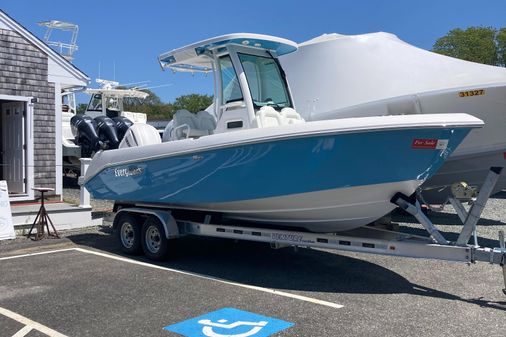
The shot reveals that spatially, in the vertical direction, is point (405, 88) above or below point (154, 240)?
above

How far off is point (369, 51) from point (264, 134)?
6.26m

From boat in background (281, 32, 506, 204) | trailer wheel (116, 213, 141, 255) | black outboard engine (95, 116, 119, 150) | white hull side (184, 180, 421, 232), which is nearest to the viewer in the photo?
white hull side (184, 180, 421, 232)

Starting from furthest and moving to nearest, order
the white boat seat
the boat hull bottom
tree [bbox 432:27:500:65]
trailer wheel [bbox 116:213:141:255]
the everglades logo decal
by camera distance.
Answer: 1. tree [bbox 432:27:500:65]
2. the boat hull bottom
3. trailer wheel [bbox 116:213:141:255]
4. the everglades logo decal
5. the white boat seat

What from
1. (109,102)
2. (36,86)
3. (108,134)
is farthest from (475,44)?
(36,86)

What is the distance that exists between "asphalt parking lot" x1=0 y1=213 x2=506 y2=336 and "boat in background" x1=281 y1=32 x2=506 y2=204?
2797 millimetres

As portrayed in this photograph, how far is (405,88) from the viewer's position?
32.8 ft

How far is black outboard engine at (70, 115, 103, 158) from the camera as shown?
15.7m

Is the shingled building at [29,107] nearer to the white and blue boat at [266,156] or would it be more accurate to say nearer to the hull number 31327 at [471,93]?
the white and blue boat at [266,156]

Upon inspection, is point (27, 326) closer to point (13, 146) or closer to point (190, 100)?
point (13, 146)

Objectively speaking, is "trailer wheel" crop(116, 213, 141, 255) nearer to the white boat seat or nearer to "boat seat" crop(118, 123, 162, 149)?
"boat seat" crop(118, 123, 162, 149)

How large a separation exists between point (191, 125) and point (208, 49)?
116 centimetres

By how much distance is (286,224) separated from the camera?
22.1 feet

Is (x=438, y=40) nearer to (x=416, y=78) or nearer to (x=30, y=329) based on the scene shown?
(x=416, y=78)

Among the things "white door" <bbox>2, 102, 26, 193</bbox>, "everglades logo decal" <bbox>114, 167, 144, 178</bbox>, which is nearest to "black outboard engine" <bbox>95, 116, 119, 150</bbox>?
"white door" <bbox>2, 102, 26, 193</bbox>
